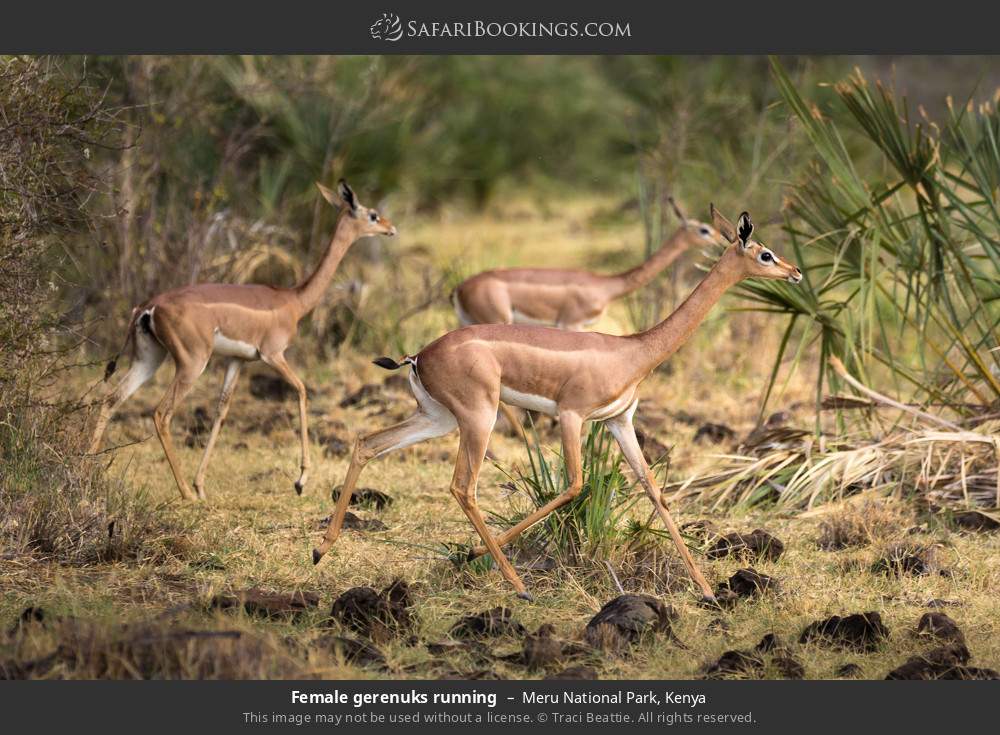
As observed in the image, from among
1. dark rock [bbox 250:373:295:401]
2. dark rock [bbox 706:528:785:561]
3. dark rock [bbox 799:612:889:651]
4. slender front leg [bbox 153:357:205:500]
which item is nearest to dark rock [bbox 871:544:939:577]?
dark rock [bbox 706:528:785:561]

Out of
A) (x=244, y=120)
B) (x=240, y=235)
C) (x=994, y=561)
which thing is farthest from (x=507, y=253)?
(x=994, y=561)

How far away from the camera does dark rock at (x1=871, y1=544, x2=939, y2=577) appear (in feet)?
19.9

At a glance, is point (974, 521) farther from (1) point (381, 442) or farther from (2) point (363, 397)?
(2) point (363, 397)

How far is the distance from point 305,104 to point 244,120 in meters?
0.68

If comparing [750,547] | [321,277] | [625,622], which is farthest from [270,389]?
[625,622]

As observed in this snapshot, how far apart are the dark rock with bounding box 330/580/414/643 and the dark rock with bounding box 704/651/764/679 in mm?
1146

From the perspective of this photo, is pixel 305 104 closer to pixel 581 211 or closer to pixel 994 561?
pixel 994 561

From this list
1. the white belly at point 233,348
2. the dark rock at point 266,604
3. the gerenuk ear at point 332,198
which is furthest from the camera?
the gerenuk ear at point 332,198

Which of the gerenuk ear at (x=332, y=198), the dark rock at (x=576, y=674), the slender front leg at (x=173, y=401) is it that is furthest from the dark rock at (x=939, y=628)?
the gerenuk ear at (x=332, y=198)

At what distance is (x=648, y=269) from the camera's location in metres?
9.63

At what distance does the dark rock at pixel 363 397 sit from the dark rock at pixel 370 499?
2.08 metres

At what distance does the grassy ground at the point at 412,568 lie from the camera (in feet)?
16.3

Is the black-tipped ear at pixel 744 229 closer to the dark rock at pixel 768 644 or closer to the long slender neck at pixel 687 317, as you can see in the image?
the long slender neck at pixel 687 317

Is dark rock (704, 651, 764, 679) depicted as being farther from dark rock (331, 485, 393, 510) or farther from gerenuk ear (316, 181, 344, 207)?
gerenuk ear (316, 181, 344, 207)
